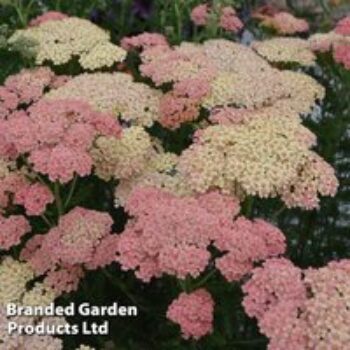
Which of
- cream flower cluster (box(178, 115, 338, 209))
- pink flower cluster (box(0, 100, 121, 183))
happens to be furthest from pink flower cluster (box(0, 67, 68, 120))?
cream flower cluster (box(178, 115, 338, 209))

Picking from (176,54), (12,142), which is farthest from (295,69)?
(12,142)

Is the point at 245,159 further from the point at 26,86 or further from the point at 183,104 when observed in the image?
the point at 26,86

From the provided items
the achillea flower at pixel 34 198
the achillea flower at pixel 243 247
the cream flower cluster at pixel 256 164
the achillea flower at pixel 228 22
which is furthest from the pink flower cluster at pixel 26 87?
the achillea flower at pixel 243 247

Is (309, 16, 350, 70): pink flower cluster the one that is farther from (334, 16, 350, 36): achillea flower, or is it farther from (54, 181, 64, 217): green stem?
(54, 181, 64, 217): green stem

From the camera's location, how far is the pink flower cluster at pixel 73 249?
6.23 ft

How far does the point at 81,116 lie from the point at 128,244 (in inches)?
16.3

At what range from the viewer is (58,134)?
198 centimetres

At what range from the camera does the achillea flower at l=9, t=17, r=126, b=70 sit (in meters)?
2.45

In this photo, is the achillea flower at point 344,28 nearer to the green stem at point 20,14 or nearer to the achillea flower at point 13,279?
the green stem at point 20,14

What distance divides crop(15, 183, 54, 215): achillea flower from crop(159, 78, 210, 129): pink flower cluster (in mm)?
401

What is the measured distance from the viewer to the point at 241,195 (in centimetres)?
198

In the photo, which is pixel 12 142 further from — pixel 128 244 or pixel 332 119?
pixel 332 119

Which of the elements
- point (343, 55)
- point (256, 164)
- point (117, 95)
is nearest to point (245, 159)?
point (256, 164)

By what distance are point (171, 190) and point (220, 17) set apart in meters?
0.98
